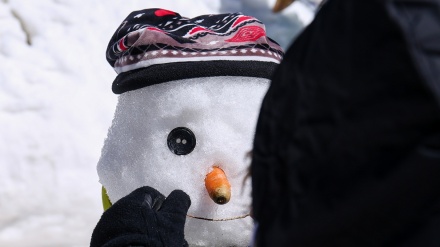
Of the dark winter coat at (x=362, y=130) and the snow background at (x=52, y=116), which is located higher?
the snow background at (x=52, y=116)

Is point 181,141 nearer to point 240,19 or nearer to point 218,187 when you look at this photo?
point 218,187

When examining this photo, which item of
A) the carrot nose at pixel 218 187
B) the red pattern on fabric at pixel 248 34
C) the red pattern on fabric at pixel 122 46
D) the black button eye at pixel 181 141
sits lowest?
the carrot nose at pixel 218 187

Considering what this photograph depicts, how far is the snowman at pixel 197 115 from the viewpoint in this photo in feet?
3.11

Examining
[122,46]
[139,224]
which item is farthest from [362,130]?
[122,46]

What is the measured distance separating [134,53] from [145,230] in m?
0.33

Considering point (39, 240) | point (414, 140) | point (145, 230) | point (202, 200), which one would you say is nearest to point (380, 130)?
point (414, 140)

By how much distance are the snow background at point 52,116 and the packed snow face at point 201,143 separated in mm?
1068

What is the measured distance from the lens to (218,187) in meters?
0.89

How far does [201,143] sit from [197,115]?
5 cm

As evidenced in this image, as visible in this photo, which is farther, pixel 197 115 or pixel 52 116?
pixel 52 116

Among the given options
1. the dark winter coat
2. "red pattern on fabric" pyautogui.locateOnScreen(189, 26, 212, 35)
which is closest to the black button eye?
"red pattern on fabric" pyautogui.locateOnScreen(189, 26, 212, 35)

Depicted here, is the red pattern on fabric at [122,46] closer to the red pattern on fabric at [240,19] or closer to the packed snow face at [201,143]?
the packed snow face at [201,143]

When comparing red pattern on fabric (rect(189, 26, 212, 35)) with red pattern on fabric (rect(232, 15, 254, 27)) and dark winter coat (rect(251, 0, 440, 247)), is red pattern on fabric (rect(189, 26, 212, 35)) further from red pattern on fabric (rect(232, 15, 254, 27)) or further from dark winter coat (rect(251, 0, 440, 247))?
dark winter coat (rect(251, 0, 440, 247))

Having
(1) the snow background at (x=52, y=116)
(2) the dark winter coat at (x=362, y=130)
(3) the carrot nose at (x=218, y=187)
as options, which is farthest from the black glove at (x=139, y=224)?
(1) the snow background at (x=52, y=116)
